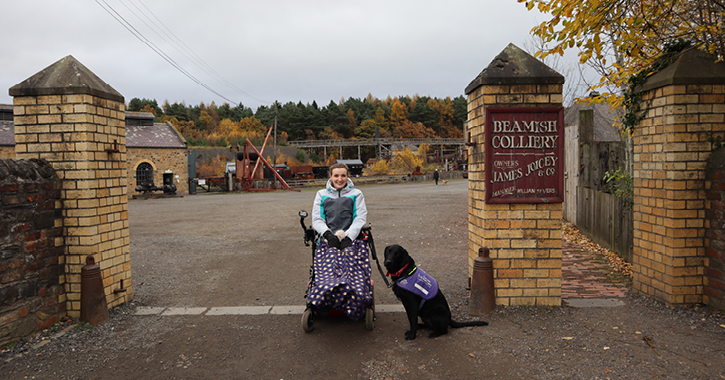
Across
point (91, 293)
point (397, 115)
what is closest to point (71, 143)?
point (91, 293)

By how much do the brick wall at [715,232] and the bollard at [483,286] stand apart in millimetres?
2097

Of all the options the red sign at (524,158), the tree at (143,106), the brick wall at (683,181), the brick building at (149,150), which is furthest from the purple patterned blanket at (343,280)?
the tree at (143,106)

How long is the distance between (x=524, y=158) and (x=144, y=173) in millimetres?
28342

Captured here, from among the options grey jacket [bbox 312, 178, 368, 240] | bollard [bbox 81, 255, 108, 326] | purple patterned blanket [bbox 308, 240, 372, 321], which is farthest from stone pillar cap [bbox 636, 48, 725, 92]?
bollard [bbox 81, 255, 108, 326]

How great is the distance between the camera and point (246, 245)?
27.4 ft

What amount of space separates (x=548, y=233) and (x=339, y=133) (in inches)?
3372

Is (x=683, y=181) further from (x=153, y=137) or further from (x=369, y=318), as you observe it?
(x=153, y=137)

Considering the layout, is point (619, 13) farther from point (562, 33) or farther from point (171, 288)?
point (171, 288)

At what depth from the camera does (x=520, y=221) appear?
13.4ft

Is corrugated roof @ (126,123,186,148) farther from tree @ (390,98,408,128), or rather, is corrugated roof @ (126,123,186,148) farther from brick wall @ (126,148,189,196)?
tree @ (390,98,408,128)

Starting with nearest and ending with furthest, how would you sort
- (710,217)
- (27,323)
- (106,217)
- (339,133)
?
(27,323) < (710,217) < (106,217) < (339,133)

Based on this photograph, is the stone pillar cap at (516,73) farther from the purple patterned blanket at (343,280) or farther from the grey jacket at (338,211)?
the purple patterned blanket at (343,280)

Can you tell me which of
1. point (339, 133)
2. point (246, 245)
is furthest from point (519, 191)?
point (339, 133)

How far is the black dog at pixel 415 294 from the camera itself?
11.7ft
